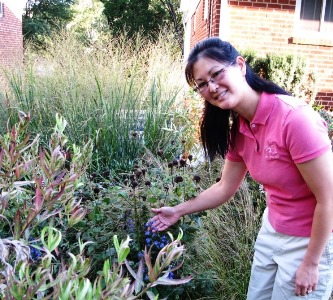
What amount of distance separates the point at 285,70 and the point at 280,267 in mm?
5809

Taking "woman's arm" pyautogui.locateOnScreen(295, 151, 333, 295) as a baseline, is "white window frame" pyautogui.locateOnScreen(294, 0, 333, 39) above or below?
above

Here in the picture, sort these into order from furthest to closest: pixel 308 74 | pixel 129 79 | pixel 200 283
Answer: pixel 308 74, pixel 129 79, pixel 200 283

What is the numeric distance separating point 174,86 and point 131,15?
22.8 metres

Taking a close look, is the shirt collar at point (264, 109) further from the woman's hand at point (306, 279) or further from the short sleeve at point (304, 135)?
the woman's hand at point (306, 279)

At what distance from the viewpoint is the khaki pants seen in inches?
65.2

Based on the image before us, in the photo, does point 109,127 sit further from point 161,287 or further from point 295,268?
point 295,268

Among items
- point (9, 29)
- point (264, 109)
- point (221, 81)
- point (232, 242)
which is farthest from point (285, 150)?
point (9, 29)

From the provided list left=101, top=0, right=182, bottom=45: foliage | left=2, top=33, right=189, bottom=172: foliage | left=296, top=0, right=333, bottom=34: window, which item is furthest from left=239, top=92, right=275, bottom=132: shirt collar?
left=101, top=0, right=182, bottom=45: foliage

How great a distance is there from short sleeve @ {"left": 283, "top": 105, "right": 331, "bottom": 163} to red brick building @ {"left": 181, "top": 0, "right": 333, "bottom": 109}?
639 cm

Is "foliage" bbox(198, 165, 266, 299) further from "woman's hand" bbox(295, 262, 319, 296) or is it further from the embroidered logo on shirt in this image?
the embroidered logo on shirt

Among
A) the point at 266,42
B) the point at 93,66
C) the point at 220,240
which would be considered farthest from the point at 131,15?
the point at 220,240

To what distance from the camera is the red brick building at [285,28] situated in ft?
25.3

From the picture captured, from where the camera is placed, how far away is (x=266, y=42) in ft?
26.0

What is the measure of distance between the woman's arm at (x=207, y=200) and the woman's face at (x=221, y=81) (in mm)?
461
